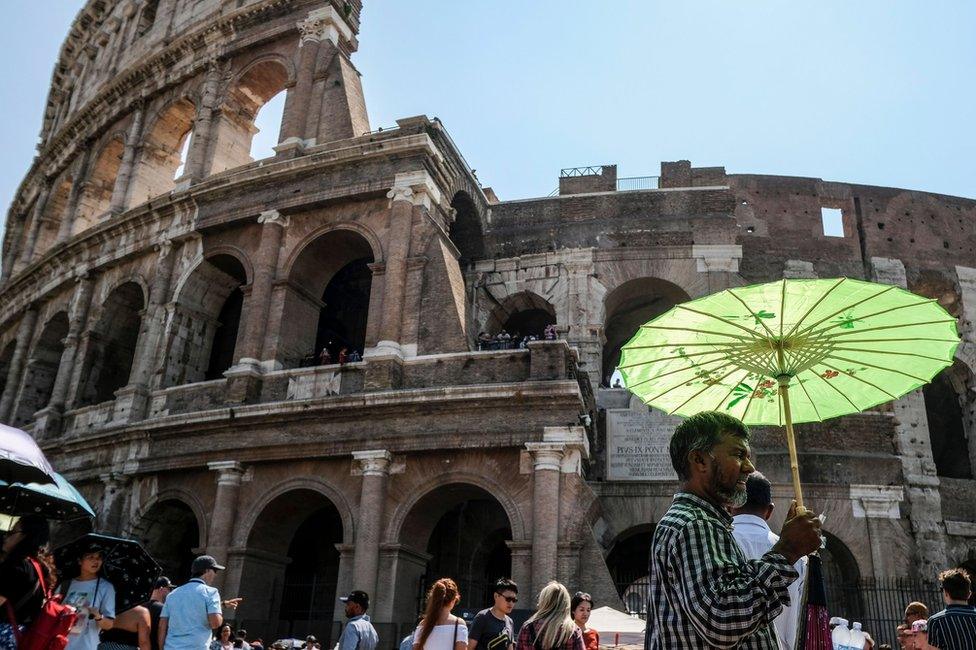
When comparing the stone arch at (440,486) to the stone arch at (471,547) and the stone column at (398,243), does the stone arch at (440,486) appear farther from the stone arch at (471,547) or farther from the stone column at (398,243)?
the stone column at (398,243)

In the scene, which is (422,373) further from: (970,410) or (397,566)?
(970,410)

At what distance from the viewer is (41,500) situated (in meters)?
5.85

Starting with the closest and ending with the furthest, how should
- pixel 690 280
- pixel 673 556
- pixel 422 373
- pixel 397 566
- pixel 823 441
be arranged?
pixel 673 556 → pixel 397 566 → pixel 422 373 → pixel 823 441 → pixel 690 280

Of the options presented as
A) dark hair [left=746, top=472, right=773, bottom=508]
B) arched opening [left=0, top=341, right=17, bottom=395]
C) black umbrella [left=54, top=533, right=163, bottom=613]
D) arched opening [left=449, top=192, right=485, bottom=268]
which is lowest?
black umbrella [left=54, top=533, right=163, bottom=613]

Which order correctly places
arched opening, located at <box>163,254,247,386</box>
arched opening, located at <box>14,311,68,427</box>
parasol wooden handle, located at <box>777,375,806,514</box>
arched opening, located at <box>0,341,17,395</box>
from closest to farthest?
parasol wooden handle, located at <box>777,375,806,514</box>, arched opening, located at <box>163,254,247,386</box>, arched opening, located at <box>14,311,68,427</box>, arched opening, located at <box>0,341,17,395</box>

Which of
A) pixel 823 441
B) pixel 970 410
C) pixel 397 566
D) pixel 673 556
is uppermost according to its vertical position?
pixel 970 410

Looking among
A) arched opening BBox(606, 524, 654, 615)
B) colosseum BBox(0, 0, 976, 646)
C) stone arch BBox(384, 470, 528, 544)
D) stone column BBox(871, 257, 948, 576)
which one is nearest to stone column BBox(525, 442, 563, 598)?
colosseum BBox(0, 0, 976, 646)

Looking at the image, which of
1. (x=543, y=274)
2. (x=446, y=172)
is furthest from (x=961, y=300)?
(x=446, y=172)

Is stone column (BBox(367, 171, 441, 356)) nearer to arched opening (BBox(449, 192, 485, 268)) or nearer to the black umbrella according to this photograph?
arched opening (BBox(449, 192, 485, 268))

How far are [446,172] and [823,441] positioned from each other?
8838mm

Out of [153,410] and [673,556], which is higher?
[153,410]

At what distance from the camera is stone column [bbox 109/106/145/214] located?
66.1 feet

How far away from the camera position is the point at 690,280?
1678cm

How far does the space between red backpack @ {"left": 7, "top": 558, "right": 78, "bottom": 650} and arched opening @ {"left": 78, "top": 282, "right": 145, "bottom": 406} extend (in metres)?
15.2
